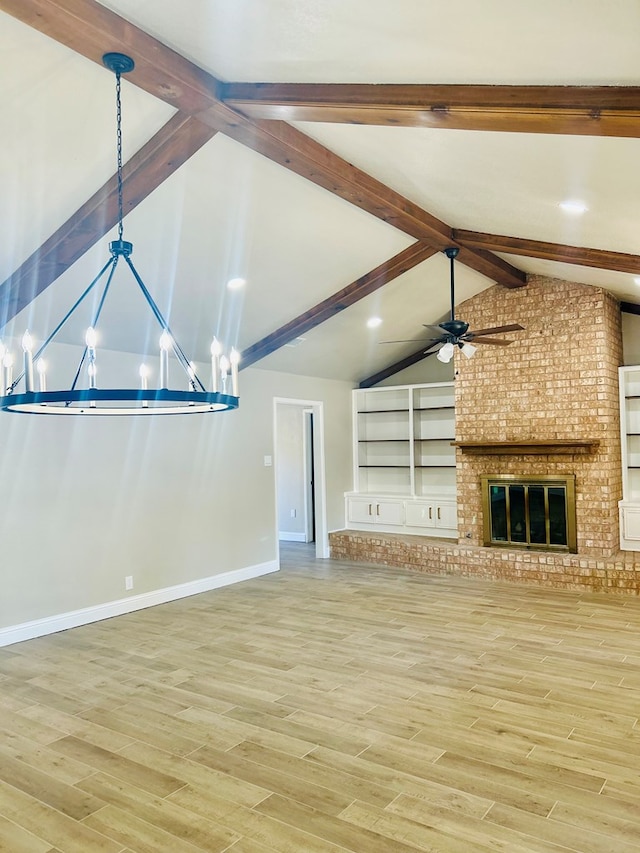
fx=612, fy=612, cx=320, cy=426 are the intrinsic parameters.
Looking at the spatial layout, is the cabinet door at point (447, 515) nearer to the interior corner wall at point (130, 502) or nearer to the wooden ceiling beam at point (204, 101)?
the interior corner wall at point (130, 502)

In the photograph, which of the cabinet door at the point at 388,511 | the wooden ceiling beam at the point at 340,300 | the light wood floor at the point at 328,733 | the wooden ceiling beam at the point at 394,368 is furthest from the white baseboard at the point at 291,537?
the light wood floor at the point at 328,733

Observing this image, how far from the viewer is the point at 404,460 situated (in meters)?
8.94

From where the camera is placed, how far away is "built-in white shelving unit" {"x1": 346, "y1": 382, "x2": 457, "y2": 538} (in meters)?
8.30

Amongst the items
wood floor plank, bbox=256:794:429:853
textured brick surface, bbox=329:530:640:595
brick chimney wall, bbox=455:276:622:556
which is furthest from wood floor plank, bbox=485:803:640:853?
brick chimney wall, bbox=455:276:622:556

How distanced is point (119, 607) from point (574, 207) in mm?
5070

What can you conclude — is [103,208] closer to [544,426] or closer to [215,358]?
[215,358]

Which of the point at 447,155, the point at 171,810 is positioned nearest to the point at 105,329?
the point at 447,155

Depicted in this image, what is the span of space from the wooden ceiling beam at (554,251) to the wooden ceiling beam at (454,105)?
104 inches

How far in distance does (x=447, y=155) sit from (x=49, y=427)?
3911 millimetres

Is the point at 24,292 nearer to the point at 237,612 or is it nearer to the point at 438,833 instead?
the point at 237,612

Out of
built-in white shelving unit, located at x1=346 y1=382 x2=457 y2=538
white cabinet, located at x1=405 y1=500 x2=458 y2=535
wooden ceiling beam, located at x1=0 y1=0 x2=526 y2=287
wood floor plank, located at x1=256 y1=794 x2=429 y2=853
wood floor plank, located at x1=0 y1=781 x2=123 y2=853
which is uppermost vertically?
wooden ceiling beam, located at x1=0 y1=0 x2=526 y2=287

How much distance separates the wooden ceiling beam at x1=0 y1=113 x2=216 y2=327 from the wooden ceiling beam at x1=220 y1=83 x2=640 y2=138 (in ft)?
1.33

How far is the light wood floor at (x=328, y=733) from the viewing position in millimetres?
2480

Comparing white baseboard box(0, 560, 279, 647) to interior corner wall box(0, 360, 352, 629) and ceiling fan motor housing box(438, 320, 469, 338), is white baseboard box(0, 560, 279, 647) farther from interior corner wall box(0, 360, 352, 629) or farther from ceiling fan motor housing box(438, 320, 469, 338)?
ceiling fan motor housing box(438, 320, 469, 338)
